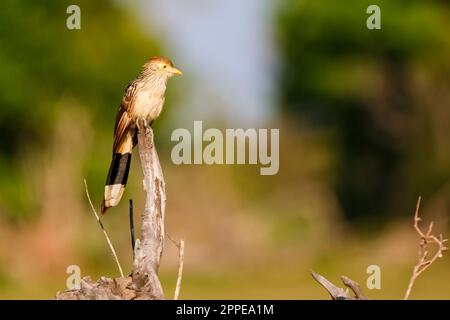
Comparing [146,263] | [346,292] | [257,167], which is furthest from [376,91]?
[346,292]

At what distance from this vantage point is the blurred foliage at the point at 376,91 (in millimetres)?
27781

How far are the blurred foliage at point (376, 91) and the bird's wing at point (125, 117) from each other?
63.6ft

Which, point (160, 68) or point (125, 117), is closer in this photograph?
point (125, 117)

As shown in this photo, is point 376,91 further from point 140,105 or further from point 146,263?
point 146,263

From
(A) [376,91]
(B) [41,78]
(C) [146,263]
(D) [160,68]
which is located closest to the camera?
(C) [146,263]

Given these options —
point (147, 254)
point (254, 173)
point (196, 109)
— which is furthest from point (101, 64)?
point (147, 254)

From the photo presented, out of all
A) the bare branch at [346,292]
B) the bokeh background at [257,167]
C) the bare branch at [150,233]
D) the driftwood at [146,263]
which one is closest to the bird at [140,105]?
→ the bare branch at [150,233]

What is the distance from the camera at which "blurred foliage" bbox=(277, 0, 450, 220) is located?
91.1ft

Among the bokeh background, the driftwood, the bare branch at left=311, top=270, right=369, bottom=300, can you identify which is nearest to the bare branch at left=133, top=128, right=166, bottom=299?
the driftwood

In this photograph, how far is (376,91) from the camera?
2878cm

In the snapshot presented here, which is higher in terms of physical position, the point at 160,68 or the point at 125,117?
the point at 160,68

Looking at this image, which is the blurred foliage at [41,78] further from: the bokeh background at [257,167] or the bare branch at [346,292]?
the bare branch at [346,292]

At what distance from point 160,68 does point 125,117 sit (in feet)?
1.86
